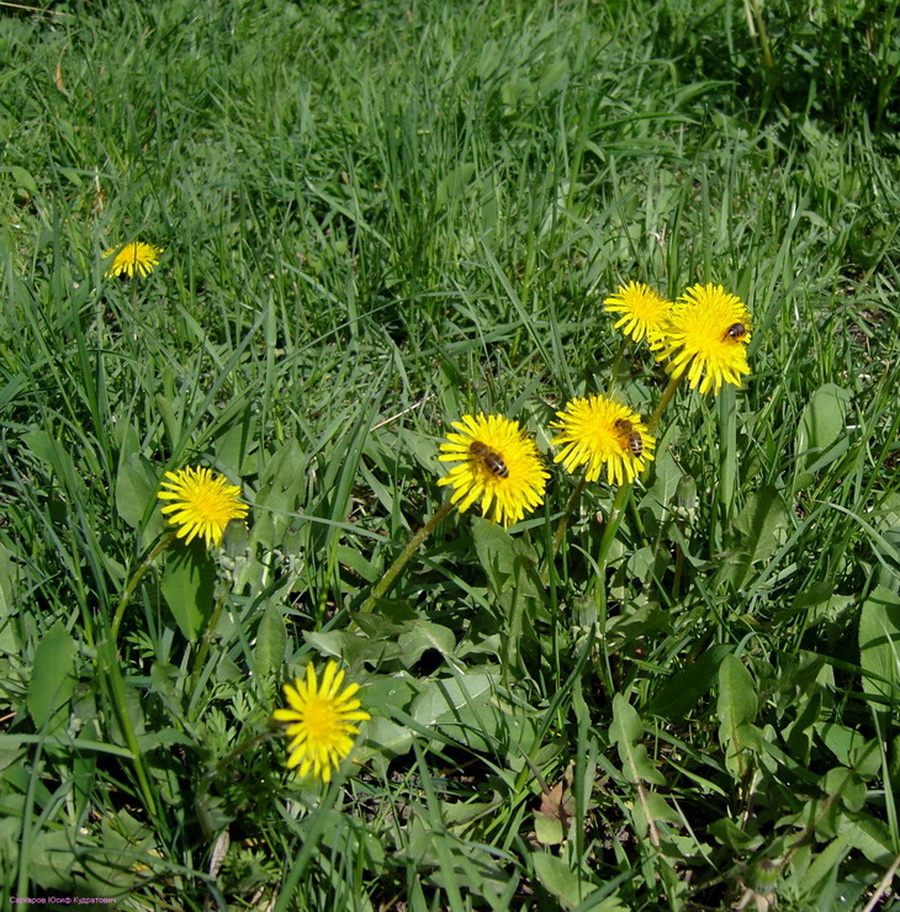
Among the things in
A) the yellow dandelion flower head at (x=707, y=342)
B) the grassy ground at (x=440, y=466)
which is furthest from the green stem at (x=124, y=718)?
the yellow dandelion flower head at (x=707, y=342)

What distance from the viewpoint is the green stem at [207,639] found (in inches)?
67.6

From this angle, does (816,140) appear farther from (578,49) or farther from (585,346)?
(585,346)

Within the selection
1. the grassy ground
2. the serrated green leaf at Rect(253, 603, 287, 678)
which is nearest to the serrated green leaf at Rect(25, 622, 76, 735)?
the grassy ground

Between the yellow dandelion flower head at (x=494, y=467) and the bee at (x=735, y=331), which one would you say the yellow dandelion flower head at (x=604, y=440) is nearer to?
the yellow dandelion flower head at (x=494, y=467)

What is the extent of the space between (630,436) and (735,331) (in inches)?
11.4

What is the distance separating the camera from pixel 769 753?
183 cm

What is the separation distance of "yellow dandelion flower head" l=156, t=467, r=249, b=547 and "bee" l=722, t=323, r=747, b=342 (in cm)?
94

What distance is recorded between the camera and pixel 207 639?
5.73ft

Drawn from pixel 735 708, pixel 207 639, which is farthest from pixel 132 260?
pixel 735 708

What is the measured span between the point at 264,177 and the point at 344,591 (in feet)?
5.15

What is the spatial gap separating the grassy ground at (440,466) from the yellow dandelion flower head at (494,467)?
15 cm

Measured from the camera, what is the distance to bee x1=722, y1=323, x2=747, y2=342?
1.86m

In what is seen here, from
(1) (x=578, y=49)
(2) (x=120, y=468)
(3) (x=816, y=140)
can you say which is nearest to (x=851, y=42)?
(3) (x=816, y=140)

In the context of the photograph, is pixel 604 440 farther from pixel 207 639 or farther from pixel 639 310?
pixel 207 639
